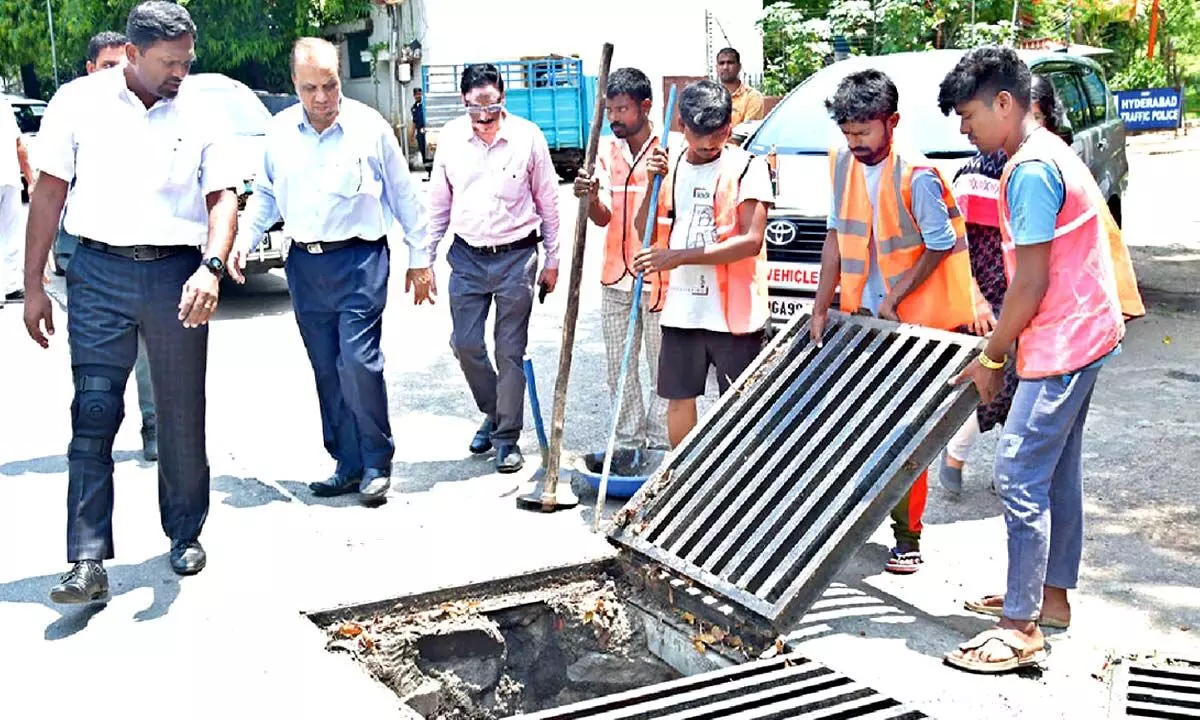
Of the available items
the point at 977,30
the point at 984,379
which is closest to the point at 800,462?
the point at 984,379

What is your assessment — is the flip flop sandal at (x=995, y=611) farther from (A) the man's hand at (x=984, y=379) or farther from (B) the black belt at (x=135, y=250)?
(B) the black belt at (x=135, y=250)

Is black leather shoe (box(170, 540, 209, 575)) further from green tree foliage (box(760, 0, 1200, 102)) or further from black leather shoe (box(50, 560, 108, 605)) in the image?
green tree foliage (box(760, 0, 1200, 102))

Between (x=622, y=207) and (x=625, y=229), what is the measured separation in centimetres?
10

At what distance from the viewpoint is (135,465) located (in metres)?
6.51

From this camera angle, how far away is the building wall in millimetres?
27906

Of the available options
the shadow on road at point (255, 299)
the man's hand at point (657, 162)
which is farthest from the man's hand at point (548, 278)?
the shadow on road at point (255, 299)

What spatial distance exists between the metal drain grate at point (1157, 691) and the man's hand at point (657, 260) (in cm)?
226

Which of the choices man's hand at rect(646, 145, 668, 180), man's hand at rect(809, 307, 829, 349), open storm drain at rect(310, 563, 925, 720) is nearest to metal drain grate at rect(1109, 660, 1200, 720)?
open storm drain at rect(310, 563, 925, 720)

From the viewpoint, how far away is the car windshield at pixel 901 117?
7574 millimetres

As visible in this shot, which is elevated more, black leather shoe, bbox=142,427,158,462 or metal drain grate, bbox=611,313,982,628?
metal drain grate, bbox=611,313,982,628

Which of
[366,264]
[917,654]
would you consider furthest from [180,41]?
[917,654]

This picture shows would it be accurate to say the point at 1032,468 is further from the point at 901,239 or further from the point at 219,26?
the point at 219,26

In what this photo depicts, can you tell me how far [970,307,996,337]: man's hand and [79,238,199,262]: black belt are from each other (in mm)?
3023

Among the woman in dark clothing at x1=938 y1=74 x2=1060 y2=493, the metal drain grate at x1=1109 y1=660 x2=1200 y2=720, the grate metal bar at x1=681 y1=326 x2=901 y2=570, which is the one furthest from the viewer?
the woman in dark clothing at x1=938 y1=74 x2=1060 y2=493
